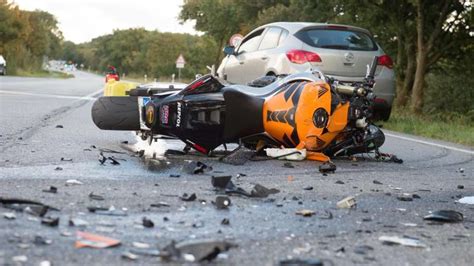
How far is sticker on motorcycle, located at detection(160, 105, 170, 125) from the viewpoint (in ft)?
18.4

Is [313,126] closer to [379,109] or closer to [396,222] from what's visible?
[396,222]

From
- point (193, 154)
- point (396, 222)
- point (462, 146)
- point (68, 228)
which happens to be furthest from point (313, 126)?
point (462, 146)

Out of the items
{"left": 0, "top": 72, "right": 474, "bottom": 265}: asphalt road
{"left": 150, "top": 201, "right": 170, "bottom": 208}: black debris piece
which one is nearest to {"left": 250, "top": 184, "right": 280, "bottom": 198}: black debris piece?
{"left": 0, "top": 72, "right": 474, "bottom": 265}: asphalt road

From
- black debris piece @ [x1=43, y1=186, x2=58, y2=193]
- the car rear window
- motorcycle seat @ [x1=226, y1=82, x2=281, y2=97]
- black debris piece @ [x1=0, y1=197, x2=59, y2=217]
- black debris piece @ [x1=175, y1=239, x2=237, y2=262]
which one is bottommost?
black debris piece @ [x1=43, y1=186, x2=58, y2=193]

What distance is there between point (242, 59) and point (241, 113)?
5.44m

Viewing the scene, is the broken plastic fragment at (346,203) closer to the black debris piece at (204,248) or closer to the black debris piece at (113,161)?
the black debris piece at (204,248)

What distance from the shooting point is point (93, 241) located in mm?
2713

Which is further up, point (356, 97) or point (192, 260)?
point (356, 97)

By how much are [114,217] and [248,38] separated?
8421mm

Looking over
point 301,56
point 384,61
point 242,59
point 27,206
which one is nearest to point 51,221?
point 27,206

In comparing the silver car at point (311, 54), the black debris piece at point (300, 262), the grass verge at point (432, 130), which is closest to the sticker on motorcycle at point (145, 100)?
the black debris piece at point (300, 262)

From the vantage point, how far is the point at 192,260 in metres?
2.53

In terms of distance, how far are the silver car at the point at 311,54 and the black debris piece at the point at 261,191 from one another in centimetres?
559

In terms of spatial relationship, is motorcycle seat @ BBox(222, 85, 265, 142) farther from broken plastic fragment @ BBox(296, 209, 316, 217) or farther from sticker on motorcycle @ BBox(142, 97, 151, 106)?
broken plastic fragment @ BBox(296, 209, 316, 217)
